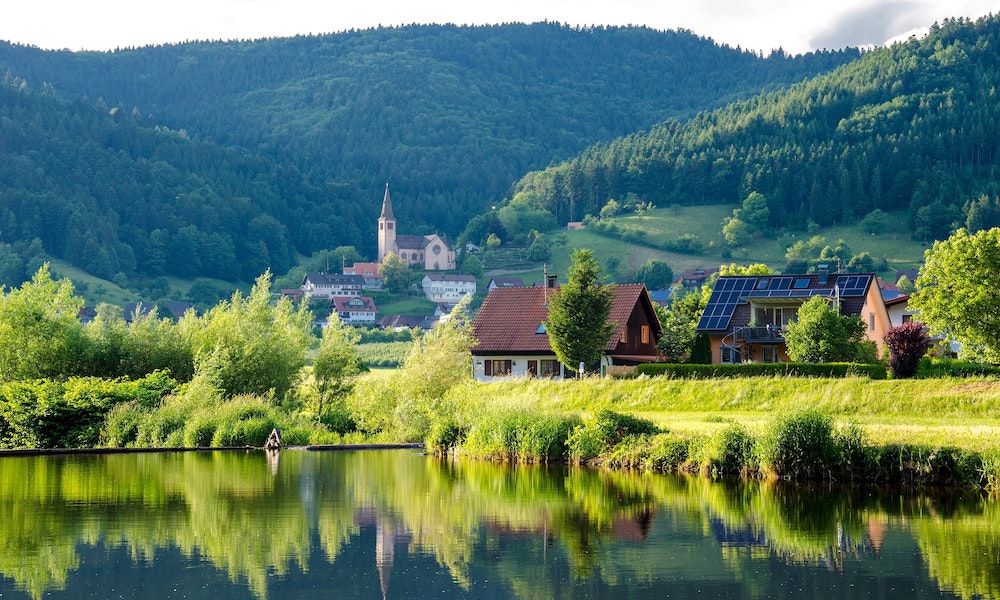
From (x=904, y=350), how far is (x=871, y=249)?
136 m

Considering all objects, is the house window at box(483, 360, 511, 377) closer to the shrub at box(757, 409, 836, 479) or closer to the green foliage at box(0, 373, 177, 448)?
the green foliage at box(0, 373, 177, 448)

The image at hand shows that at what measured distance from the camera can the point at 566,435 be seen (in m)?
34.7

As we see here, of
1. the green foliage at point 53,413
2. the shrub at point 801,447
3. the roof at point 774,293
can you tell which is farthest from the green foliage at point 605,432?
the roof at point 774,293

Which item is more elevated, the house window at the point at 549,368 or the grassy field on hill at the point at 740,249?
the grassy field on hill at the point at 740,249

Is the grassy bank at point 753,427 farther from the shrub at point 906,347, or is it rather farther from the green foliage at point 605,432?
the shrub at point 906,347

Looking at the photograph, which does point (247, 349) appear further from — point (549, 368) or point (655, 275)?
point (655, 275)

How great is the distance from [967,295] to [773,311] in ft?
65.2

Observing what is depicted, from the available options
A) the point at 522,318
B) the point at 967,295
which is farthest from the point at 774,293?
the point at 967,295

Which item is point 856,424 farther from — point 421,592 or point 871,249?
point 871,249

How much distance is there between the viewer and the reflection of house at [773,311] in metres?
65.5

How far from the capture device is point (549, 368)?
61.7 meters

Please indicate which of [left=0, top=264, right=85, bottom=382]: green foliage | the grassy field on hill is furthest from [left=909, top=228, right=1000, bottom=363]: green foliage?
the grassy field on hill

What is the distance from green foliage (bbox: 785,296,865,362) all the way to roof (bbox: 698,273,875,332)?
8.42 m

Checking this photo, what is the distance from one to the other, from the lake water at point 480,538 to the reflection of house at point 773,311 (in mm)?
35751
